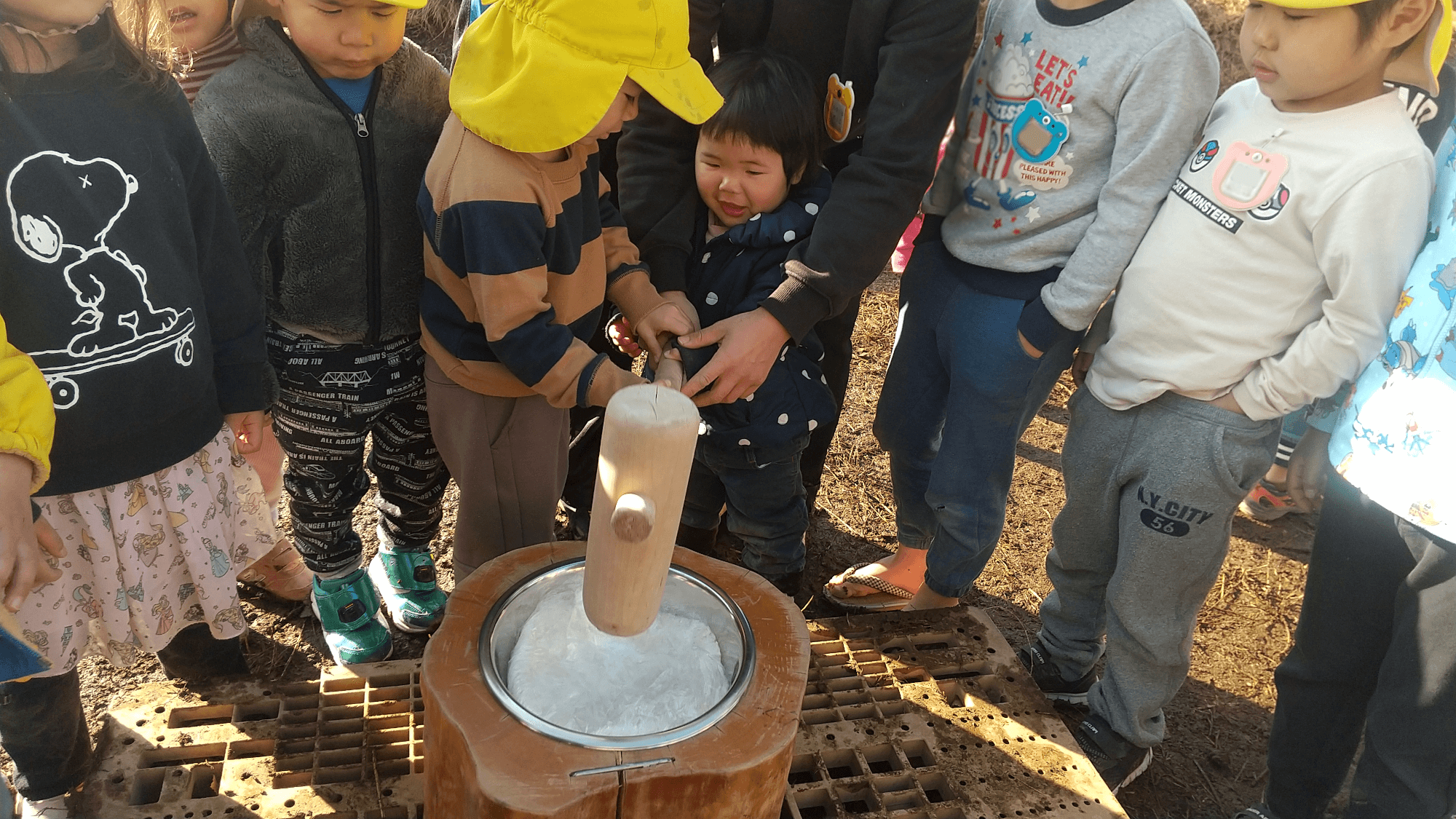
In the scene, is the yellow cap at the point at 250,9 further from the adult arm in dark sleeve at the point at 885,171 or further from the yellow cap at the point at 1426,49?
the yellow cap at the point at 1426,49

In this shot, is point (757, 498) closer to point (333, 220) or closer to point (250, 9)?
point (333, 220)

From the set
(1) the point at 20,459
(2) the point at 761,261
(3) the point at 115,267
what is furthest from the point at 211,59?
(2) the point at 761,261

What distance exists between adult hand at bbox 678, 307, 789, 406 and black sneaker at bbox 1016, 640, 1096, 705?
3.57 ft

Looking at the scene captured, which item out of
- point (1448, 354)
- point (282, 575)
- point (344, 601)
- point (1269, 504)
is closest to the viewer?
point (1448, 354)

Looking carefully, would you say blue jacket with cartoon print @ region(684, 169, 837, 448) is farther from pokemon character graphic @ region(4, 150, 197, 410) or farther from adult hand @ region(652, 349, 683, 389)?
pokemon character graphic @ region(4, 150, 197, 410)

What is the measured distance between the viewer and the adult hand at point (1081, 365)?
239cm

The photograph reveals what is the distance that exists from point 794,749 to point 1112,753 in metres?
0.84

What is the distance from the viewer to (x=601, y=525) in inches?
60.2

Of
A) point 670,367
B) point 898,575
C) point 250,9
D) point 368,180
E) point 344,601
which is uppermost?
point 250,9

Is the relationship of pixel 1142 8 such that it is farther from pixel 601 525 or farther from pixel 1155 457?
pixel 601 525

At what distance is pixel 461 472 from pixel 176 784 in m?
0.78

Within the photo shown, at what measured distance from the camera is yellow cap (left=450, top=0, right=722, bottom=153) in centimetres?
175

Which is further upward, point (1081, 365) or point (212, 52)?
point (212, 52)

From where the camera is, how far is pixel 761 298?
2.38 metres
